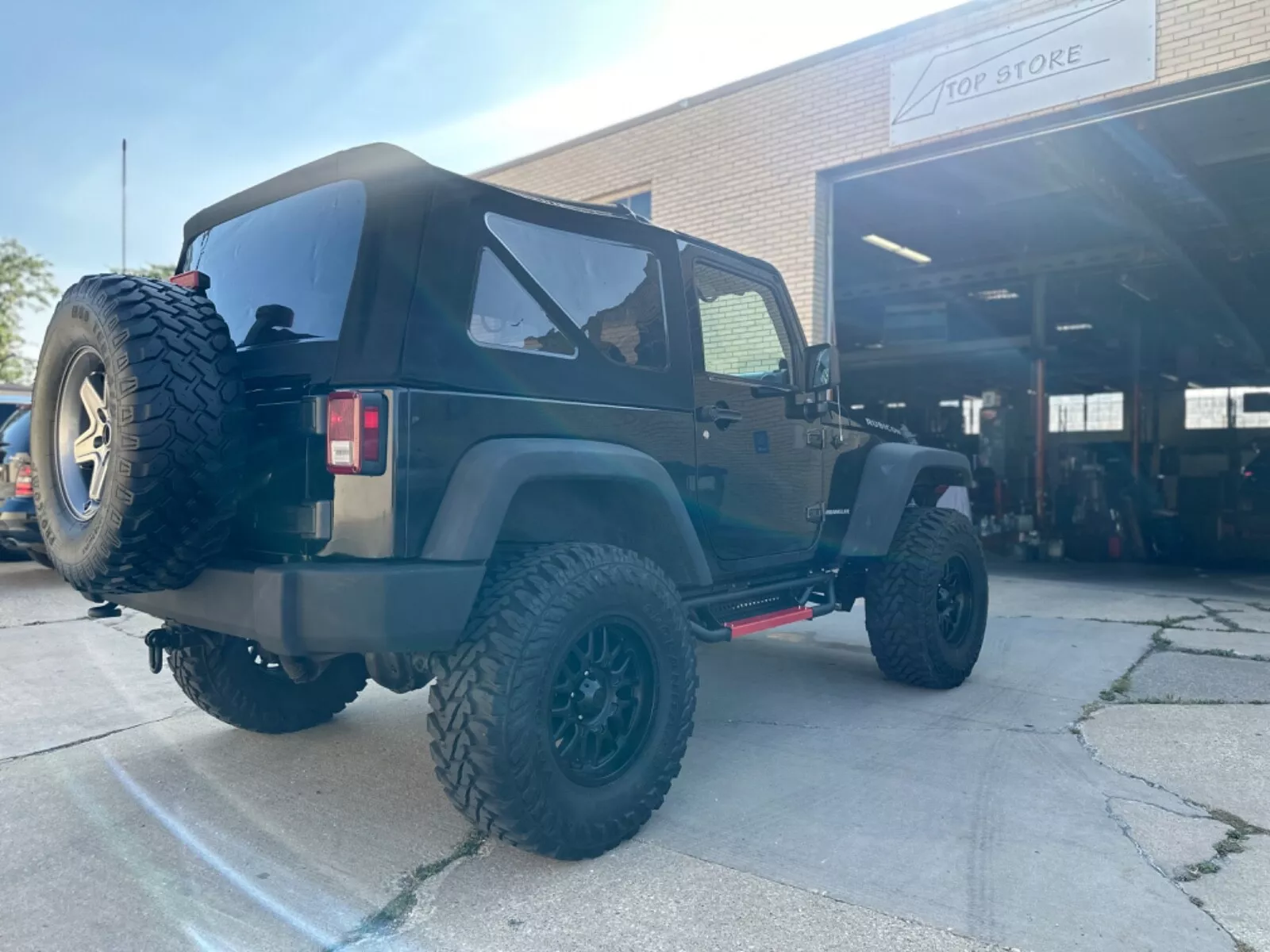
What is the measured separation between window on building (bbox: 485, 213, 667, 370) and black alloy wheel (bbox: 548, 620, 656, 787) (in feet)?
3.45

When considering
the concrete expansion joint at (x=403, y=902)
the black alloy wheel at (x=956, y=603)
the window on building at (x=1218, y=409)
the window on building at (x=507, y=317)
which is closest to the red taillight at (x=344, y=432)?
the window on building at (x=507, y=317)

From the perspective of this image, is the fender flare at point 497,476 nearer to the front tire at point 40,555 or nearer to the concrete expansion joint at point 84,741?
the concrete expansion joint at point 84,741

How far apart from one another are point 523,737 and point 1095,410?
2503 centimetres

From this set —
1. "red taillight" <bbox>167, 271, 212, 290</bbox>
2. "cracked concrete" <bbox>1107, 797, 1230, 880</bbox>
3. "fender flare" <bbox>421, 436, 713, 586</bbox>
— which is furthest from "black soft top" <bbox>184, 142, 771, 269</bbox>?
"cracked concrete" <bbox>1107, 797, 1230, 880</bbox>

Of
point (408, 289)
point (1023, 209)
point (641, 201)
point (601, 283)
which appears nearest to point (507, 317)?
point (408, 289)

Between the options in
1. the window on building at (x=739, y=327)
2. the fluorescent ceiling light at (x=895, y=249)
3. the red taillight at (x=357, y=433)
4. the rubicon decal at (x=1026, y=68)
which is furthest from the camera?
the fluorescent ceiling light at (x=895, y=249)

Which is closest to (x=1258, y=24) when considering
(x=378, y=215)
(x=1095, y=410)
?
(x=378, y=215)

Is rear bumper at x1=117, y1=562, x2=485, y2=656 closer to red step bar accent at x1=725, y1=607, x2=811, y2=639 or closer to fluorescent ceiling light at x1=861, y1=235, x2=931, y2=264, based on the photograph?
red step bar accent at x1=725, y1=607, x2=811, y2=639

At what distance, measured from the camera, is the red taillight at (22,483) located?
7.96 meters

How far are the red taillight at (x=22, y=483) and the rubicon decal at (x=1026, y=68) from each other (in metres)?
8.71

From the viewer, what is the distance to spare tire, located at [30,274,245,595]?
2.46 m

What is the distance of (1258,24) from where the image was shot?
274 inches

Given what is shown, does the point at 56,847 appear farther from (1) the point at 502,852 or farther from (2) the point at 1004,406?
(2) the point at 1004,406

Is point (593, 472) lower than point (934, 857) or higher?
higher
